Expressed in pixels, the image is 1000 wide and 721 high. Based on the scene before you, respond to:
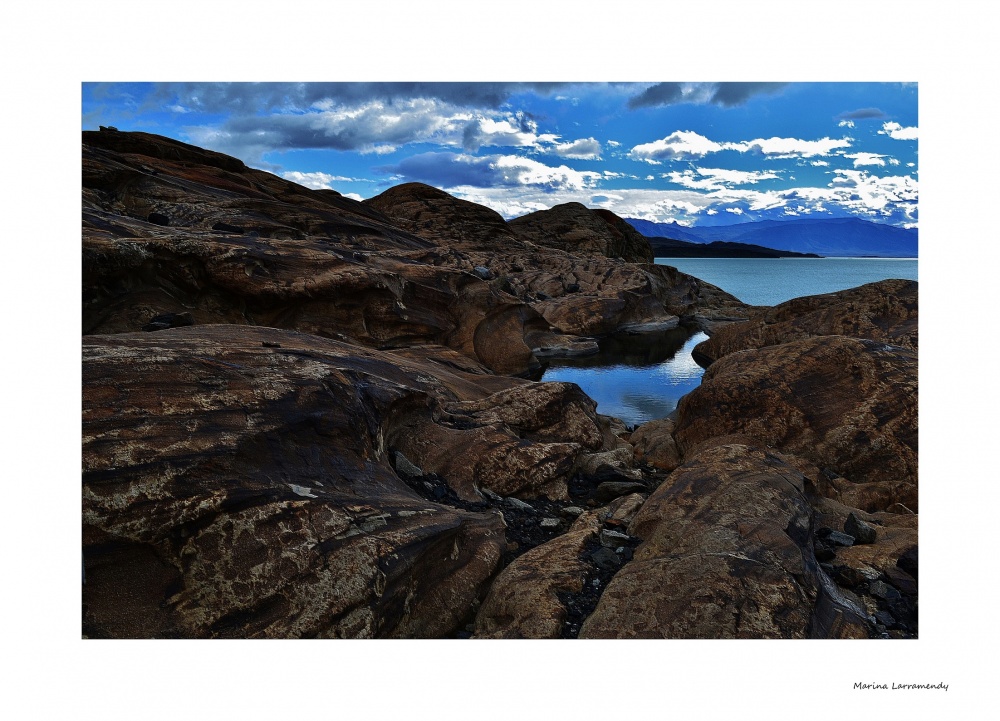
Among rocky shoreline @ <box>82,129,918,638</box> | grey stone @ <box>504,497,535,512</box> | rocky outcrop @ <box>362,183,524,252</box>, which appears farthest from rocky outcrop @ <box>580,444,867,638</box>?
rocky outcrop @ <box>362,183,524,252</box>

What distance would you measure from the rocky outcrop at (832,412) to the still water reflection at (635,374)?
22.4 feet

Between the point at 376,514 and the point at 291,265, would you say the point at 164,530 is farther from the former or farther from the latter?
the point at 291,265

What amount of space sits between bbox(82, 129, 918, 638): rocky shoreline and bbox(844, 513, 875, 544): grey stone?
0.10 ft

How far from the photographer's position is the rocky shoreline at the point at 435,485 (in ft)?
16.0

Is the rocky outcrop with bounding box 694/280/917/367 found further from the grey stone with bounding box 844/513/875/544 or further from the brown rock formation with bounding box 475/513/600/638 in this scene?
the brown rock formation with bounding box 475/513/600/638

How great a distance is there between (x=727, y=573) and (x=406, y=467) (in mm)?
4548

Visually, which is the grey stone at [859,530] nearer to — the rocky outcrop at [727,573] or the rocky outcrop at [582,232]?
the rocky outcrop at [727,573]

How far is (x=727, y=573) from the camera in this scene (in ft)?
16.7

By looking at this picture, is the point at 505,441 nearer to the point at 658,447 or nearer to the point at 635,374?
the point at 658,447

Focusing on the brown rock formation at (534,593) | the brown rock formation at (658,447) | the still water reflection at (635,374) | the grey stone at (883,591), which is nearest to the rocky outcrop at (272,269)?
the still water reflection at (635,374)

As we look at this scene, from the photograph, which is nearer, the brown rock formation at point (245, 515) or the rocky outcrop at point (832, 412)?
the brown rock formation at point (245, 515)

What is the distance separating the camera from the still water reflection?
67.6 ft

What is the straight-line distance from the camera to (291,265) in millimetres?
16906

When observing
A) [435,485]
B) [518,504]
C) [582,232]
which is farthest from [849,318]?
[582,232]
